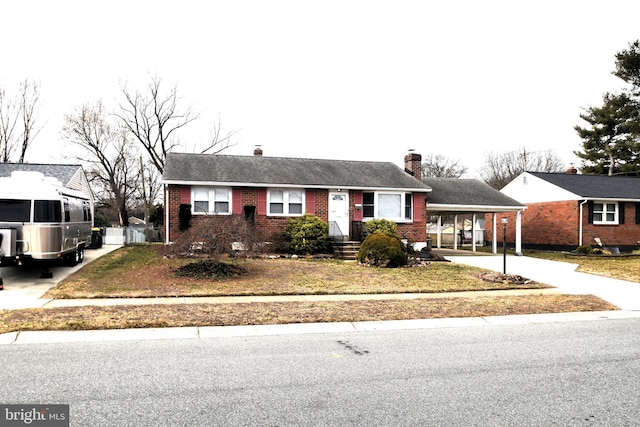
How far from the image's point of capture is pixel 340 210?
2228cm

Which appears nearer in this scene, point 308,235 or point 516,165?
point 308,235

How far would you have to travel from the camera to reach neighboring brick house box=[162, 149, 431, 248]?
20.7m

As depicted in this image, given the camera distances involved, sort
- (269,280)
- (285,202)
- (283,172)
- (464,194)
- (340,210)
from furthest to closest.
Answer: (464,194)
(283,172)
(340,210)
(285,202)
(269,280)

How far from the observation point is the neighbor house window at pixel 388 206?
22.8 m

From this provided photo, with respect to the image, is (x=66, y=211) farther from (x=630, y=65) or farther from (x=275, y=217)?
(x=630, y=65)

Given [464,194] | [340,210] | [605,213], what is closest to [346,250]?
[340,210]

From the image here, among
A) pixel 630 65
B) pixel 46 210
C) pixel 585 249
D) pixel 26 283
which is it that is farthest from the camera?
pixel 630 65

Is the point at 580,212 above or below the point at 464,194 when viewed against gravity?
below

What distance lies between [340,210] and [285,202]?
258cm

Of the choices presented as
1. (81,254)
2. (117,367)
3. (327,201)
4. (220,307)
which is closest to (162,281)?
(220,307)

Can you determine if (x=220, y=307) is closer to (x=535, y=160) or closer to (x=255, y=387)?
(x=255, y=387)

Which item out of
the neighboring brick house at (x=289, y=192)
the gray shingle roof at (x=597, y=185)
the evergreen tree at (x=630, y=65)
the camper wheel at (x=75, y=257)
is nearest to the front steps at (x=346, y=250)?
the neighboring brick house at (x=289, y=192)

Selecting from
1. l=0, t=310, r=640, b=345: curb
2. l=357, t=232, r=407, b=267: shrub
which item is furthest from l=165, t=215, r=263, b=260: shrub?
l=357, t=232, r=407, b=267: shrub

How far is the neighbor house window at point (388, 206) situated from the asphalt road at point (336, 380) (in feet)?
50.0
